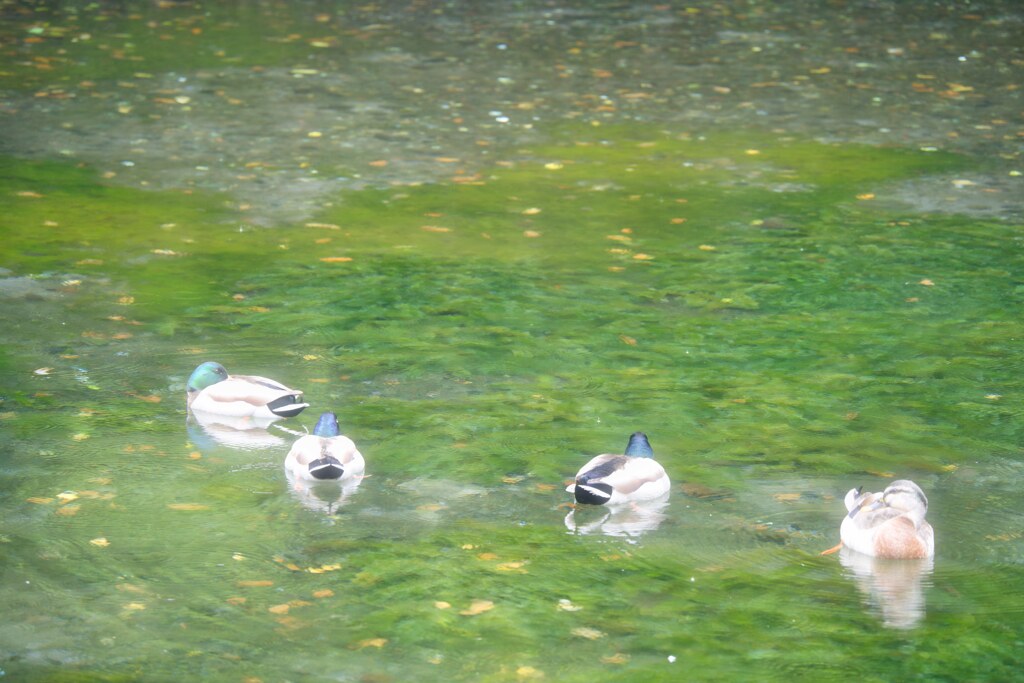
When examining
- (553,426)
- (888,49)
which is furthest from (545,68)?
(553,426)

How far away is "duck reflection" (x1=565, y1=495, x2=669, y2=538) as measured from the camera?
707 cm

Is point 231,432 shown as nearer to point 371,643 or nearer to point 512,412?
point 512,412

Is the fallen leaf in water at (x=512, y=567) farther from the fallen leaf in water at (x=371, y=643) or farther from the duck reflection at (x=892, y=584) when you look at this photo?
the duck reflection at (x=892, y=584)

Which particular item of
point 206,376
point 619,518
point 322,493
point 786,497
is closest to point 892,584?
point 786,497

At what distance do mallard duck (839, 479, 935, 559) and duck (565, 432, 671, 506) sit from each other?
40.1 inches

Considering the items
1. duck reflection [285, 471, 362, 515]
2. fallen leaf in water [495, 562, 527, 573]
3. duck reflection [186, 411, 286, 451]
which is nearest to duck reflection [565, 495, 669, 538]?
fallen leaf in water [495, 562, 527, 573]

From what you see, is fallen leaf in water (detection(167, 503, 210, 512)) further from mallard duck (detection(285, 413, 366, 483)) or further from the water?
mallard duck (detection(285, 413, 366, 483))

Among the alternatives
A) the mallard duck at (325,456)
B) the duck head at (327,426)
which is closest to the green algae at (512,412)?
the mallard duck at (325,456)

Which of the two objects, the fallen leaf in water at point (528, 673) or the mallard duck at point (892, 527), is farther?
the mallard duck at point (892, 527)

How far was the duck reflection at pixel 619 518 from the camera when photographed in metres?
7.07

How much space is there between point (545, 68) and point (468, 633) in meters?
12.9

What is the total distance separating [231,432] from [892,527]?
381 cm

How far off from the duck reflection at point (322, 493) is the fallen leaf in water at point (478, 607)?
1.22 metres

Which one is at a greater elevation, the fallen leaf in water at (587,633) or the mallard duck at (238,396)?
the fallen leaf in water at (587,633)
